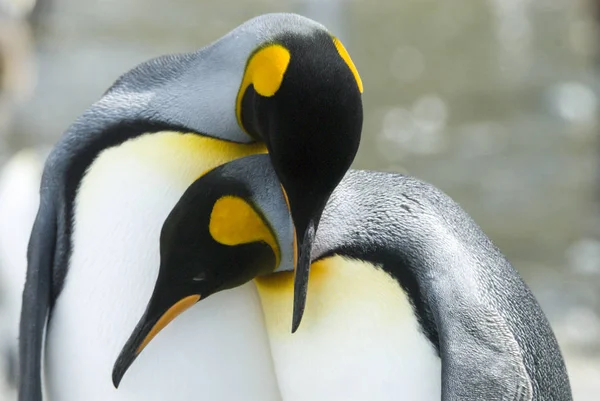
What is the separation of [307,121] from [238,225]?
174 millimetres

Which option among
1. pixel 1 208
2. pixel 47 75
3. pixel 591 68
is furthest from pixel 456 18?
pixel 1 208

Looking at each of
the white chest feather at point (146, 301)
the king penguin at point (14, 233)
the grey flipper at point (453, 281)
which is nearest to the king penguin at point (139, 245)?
the white chest feather at point (146, 301)

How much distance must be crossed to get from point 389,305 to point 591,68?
289 inches

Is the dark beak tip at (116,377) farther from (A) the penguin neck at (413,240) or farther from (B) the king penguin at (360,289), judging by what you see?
(A) the penguin neck at (413,240)

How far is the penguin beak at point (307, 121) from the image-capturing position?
0.96m

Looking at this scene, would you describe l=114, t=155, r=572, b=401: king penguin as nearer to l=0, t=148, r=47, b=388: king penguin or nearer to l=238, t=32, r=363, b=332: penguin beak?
l=238, t=32, r=363, b=332: penguin beak

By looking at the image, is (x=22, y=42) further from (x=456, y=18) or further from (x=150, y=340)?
(x=456, y=18)

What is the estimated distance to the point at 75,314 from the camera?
1206mm

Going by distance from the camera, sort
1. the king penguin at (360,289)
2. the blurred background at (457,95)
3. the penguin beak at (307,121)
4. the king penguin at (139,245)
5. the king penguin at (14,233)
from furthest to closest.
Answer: the blurred background at (457,95) < the king penguin at (14,233) < the king penguin at (139,245) < the king penguin at (360,289) < the penguin beak at (307,121)

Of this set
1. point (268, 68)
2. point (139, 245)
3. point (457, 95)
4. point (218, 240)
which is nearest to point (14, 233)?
point (139, 245)

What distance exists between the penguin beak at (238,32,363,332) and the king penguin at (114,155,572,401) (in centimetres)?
7

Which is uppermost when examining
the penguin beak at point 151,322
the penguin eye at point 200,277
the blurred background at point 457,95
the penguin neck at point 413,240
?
the blurred background at point 457,95

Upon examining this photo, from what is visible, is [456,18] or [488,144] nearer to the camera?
[488,144]

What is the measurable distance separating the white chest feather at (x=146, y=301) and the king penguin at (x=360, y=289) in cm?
4
